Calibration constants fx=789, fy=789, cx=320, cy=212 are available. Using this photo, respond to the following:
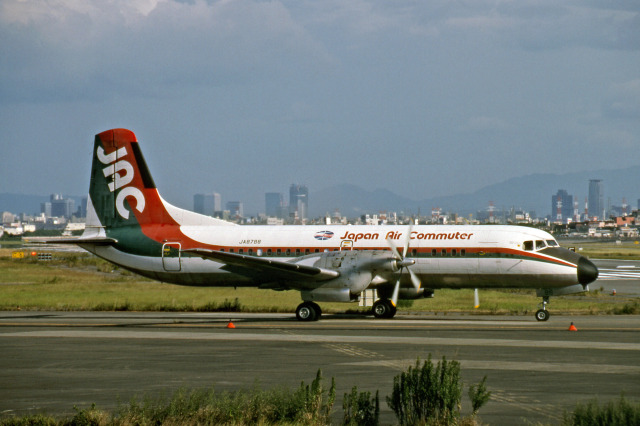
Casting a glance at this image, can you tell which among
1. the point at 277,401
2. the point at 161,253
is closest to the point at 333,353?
the point at 277,401

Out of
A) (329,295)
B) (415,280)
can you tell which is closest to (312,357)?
(329,295)

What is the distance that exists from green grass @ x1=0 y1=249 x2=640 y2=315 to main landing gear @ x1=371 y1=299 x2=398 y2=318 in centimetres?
452

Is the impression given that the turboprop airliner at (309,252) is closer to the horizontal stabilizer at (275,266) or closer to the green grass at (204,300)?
the horizontal stabilizer at (275,266)

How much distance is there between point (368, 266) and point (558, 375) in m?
14.1

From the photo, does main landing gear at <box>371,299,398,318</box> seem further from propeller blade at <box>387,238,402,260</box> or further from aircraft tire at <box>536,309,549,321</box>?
aircraft tire at <box>536,309,549,321</box>

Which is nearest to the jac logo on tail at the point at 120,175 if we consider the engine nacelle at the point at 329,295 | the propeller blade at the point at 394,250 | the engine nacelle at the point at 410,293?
the engine nacelle at the point at 329,295

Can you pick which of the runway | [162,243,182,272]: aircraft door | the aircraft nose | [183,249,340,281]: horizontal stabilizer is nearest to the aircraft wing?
[183,249,340,281]: horizontal stabilizer

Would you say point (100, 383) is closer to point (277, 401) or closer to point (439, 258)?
point (277, 401)

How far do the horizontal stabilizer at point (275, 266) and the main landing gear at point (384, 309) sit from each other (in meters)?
3.56

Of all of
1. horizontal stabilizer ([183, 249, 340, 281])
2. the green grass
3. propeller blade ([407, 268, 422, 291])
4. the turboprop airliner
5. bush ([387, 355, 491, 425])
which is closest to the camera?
bush ([387, 355, 491, 425])

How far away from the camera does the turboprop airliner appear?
106ft

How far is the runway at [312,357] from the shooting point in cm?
1625

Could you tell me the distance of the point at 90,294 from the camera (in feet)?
163

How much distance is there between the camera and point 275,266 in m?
31.6
